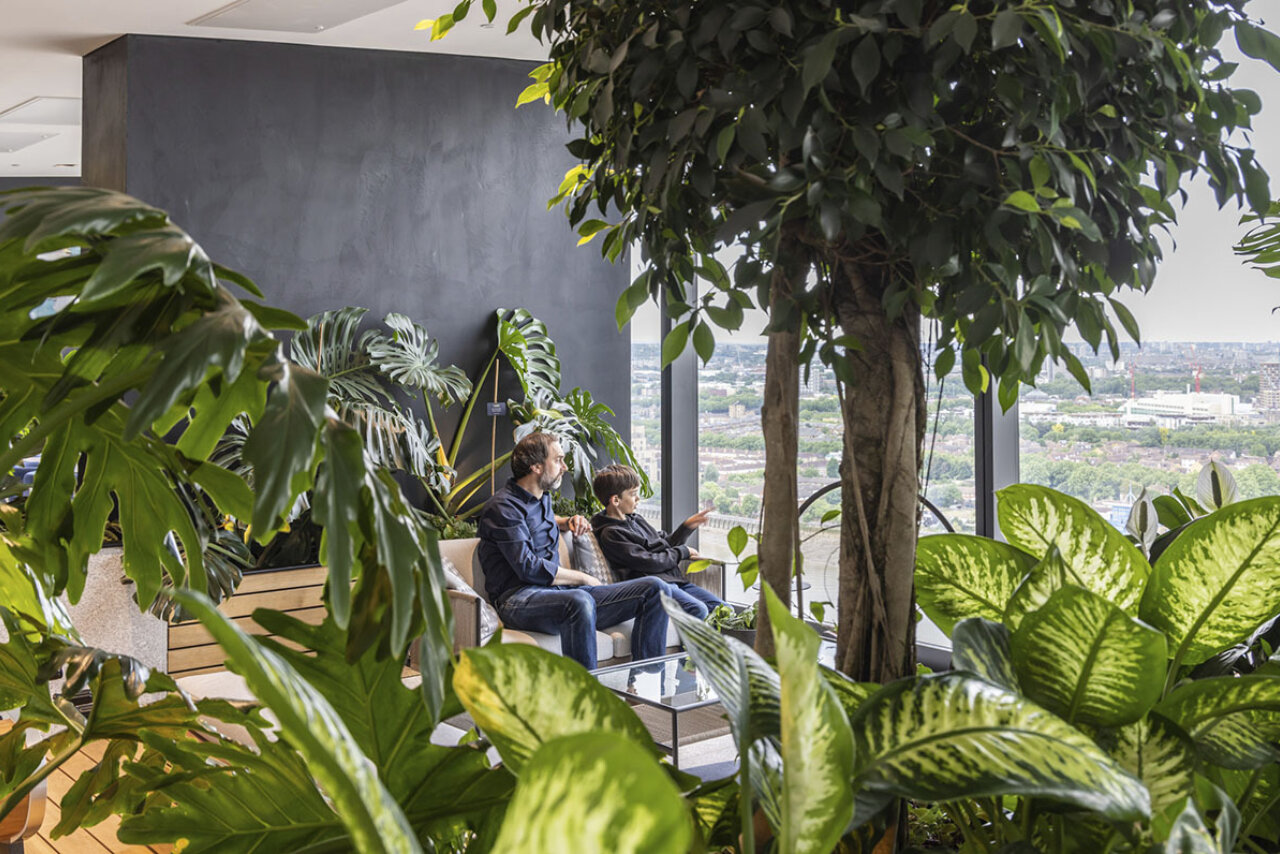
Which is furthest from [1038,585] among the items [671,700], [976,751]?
[671,700]

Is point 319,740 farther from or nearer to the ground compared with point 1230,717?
farther from the ground

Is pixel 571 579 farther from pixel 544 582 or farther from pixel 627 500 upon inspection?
pixel 627 500

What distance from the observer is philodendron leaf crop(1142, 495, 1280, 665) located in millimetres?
962

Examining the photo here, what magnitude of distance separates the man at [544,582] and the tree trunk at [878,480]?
3.85 m

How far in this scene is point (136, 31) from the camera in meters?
5.77

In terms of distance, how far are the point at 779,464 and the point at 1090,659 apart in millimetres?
605

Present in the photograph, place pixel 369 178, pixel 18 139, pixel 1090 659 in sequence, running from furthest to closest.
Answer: pixel 18 139, pixel 369 178, pixel 1090 659

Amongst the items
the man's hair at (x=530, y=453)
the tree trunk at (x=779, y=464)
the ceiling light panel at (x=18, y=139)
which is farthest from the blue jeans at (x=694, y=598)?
the ceiling light panel at (x=18, y=139)

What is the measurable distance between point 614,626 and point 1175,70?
16.0 feet

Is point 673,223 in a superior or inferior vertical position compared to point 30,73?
inferior

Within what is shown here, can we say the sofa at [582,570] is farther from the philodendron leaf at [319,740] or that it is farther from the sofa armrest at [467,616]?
the philodendron leaf at [319,740]

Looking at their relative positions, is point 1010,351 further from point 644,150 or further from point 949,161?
point 644,150

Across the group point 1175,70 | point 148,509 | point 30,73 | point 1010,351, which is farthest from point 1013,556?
point 30,73

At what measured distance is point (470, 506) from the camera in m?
6.84
